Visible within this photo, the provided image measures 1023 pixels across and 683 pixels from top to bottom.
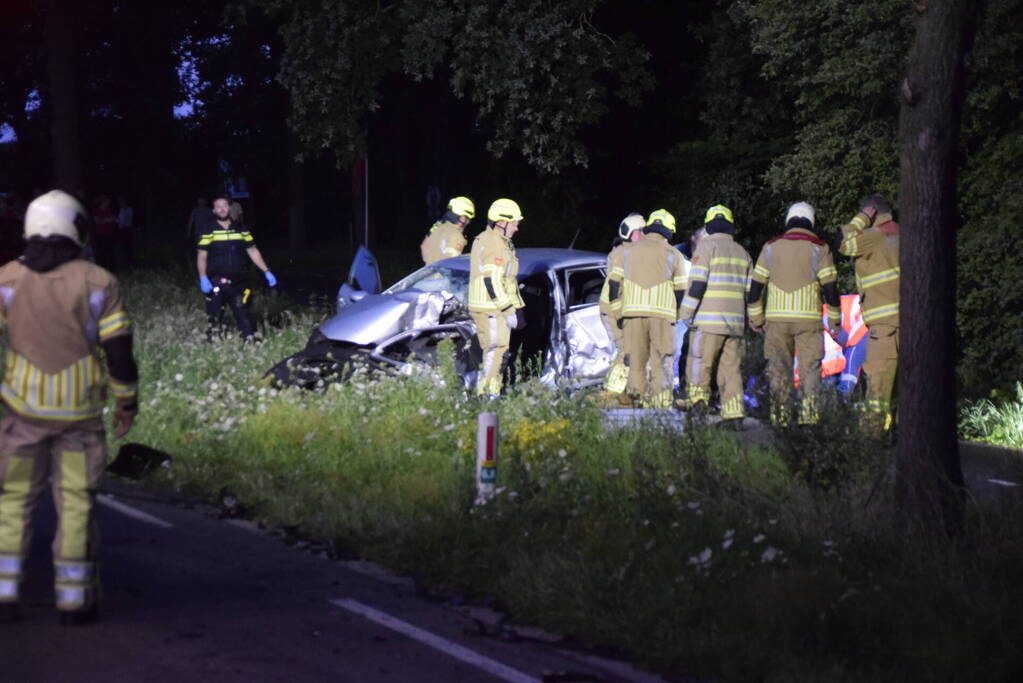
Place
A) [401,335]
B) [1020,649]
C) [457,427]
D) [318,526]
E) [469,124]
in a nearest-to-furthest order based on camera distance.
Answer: [1020,649]
[318,526]
[457,427]
[401,335]
[469,124]

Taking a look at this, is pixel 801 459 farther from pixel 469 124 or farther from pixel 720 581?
pixel 469 124

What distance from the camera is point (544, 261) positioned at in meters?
14.4

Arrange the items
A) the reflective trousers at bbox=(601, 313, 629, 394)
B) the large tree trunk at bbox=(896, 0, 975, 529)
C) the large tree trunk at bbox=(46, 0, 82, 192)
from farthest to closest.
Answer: the large tree trunk at bbox=(46, 0, 82, 192) → the reflective trousers at bbox=(601, 313, 629, 394) → the large tree trunk at bbox=(896, 0, 975, 529)

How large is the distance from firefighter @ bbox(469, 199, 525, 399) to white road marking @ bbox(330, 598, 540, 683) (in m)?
5.36

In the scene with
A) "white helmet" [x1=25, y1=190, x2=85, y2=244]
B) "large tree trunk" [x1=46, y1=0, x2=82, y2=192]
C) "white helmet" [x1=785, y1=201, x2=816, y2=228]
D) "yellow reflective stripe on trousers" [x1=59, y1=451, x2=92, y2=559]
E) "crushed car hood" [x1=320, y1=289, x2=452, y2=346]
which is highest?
"large tree trunk" [x1=46, y1=0, x2=82, y2=192]

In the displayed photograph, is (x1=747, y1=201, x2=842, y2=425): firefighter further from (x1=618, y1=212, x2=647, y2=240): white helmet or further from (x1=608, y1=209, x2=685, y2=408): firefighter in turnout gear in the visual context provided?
(x1=618, y1=212, x2=647, y2=240): white helmet

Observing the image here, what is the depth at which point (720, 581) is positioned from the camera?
732cm

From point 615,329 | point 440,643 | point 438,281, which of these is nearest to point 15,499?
point 440,643

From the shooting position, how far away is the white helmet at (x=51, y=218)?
6.72 m

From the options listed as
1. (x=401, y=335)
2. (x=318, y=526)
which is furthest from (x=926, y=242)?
(x=401, y=335)

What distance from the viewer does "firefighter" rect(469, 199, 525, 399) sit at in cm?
1293


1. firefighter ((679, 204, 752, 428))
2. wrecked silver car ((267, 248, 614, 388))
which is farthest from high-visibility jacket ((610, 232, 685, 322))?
wrecked silver car ((267, 248, 614, 388))

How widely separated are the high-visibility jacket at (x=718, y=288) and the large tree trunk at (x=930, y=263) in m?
4.44

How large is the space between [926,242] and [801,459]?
1.62 meters
